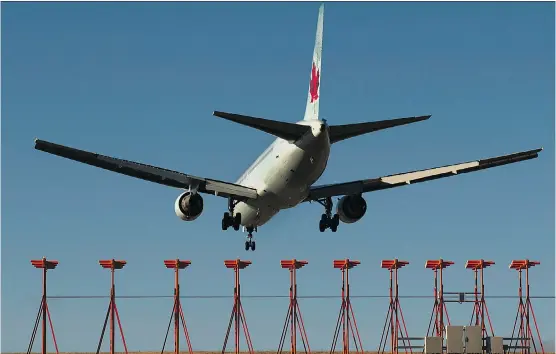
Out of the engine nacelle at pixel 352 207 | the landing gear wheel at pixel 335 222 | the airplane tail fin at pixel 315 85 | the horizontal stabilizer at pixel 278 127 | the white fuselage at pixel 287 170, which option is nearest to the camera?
the horizontal stabilizer at pixel 278 127

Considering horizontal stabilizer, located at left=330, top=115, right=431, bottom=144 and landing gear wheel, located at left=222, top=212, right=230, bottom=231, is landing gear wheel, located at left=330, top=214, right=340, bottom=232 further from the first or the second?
horizontal stabilizer, located at left=330, top=115, right=431, bottom=144

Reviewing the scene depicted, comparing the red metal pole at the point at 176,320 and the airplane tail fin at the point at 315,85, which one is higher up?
the airplane tail fin at the point at 315,85

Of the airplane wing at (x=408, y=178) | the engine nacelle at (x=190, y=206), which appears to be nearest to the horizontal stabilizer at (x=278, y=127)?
the airplane wing at (x=408, y=178)

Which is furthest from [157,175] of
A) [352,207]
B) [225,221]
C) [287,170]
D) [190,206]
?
[352,207]

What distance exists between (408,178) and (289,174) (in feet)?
43.3

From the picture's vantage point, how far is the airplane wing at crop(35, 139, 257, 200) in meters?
107

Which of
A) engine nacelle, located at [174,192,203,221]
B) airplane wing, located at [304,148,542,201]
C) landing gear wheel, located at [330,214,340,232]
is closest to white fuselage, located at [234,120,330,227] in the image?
airplane wing, located at [304,148,542,201]

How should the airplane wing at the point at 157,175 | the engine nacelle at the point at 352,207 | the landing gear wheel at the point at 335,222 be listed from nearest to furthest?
the airplane wing at the point at 157,175
the engine nacelle at the point at 352,207
the landing gear wheel at the point at 335,222

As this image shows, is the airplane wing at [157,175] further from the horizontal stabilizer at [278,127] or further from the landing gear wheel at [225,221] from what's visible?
the horizontal stabilizer at [278,127]

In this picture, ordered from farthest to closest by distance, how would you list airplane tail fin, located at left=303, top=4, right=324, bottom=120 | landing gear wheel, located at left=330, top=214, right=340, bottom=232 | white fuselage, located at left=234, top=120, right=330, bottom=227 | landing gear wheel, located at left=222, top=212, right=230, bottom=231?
landing gear wheel, located at left=222, top=212, right=230, bottom=231
landing gear wheel, located at left=330, top=214, right=340, bottom=232
airplane tail fin, located at left=303, top=4, right=324, bottom=120
white fuselage, located at left=234, top=120, right=330, bottom=227

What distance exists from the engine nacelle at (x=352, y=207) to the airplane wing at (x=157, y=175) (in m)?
7.25

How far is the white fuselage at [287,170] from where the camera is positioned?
334ft

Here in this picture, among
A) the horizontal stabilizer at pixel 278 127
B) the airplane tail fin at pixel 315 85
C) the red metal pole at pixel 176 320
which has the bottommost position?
the red metal pole at pixel 176 320

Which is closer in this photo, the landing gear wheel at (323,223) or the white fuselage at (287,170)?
the white fuselage at (287,170)
